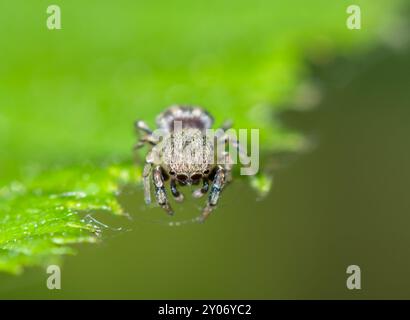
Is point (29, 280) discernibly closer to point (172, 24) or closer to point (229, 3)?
point (172, 24)

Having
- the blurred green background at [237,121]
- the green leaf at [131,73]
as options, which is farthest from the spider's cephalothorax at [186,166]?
the blurred green background at [237,121]

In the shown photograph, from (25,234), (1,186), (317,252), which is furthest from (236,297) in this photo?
(25,234)

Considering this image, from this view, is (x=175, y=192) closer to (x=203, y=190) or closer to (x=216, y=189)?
(x=203, y=190)

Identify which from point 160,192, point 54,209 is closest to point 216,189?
point 160,192

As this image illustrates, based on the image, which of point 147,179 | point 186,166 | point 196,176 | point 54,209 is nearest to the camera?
point 54,209

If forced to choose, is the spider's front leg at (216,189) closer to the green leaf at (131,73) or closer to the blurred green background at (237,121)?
the green leaf at (131,73)

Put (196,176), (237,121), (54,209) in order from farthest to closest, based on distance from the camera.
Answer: (237,121) → (196,176) → (54,209)
